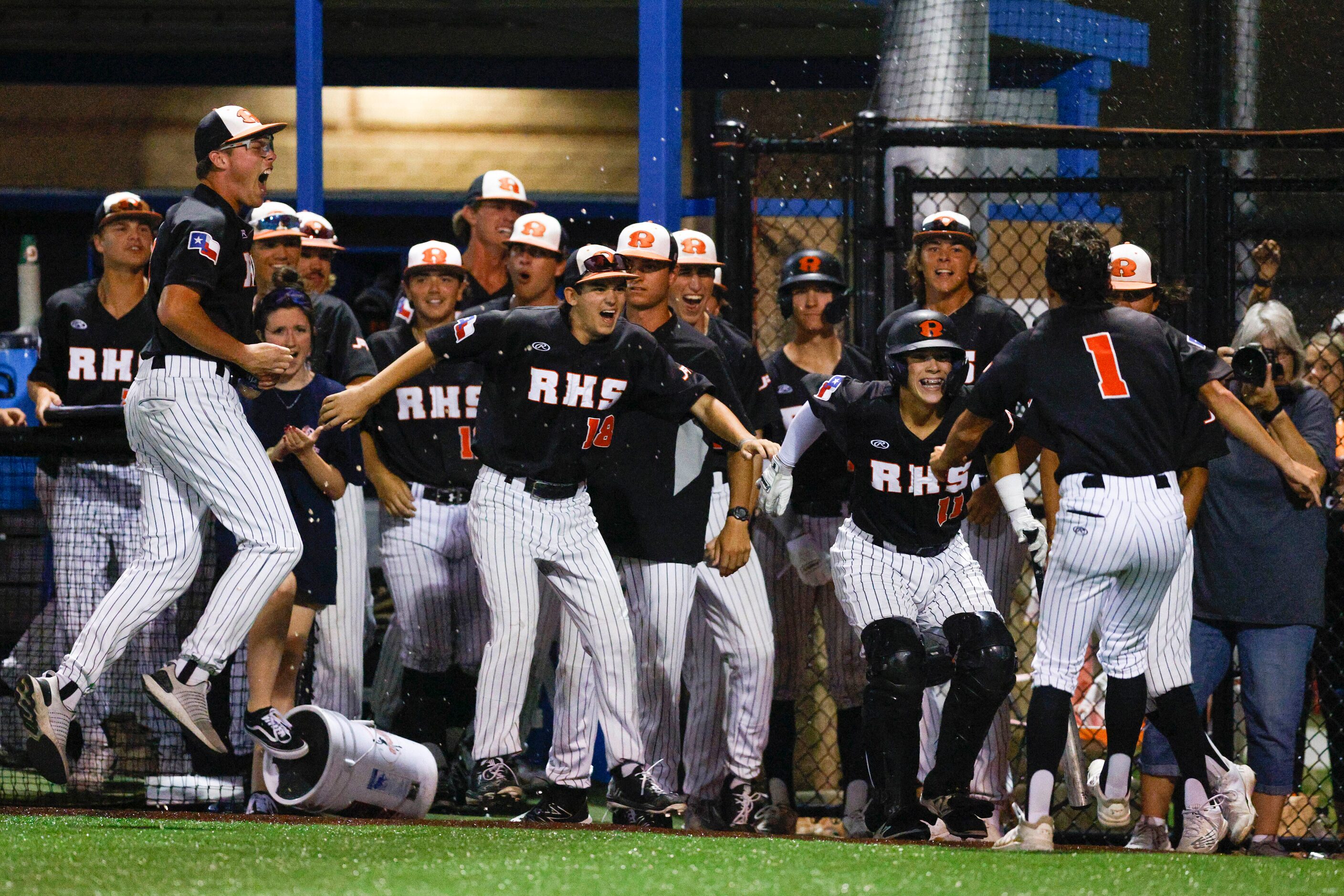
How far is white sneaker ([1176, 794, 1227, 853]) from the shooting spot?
15.2ft

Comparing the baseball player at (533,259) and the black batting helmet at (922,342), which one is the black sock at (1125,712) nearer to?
the black batting helmet at (922,342)

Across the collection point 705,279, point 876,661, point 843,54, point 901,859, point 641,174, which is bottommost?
point 901,859

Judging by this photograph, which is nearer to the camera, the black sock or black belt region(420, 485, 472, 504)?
the black sock

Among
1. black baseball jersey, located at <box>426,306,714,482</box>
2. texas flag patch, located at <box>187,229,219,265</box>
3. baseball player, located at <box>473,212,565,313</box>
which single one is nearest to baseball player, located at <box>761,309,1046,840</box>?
black baseball jersey, located at <box>426,306,714,482</box>

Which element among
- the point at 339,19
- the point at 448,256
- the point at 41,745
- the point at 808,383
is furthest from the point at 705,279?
the point at 339,19

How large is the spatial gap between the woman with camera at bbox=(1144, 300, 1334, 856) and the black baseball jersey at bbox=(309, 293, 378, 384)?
2907mm

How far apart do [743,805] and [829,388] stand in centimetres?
136

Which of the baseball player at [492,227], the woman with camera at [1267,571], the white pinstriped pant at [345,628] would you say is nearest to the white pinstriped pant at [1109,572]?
the woman with camera at [1267,571]

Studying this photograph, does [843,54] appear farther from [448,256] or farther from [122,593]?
[122,593]

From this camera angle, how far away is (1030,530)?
4.77 metres

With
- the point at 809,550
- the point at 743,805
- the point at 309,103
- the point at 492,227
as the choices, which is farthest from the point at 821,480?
the point at 309,103

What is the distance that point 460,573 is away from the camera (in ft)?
19.4

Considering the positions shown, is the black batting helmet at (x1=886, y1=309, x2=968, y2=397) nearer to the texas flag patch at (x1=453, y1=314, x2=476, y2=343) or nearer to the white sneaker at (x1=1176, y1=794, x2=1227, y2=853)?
the texas flag patch at (x1=453, y1=314, x2=476, y2=343)

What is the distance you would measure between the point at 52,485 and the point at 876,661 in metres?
2.87
